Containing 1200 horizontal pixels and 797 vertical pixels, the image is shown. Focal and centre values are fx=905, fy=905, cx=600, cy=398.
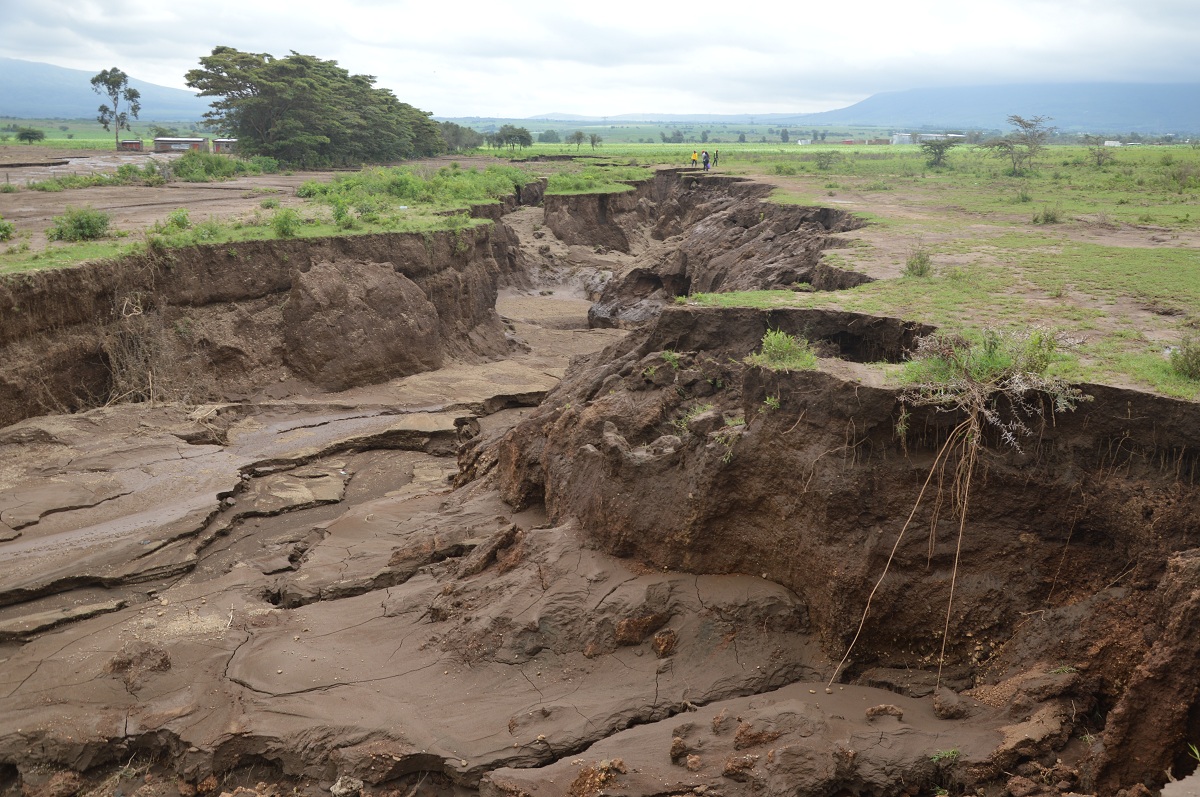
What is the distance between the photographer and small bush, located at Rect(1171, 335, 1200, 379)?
6.54 m

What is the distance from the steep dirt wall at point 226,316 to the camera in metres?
14.3

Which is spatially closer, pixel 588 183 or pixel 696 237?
pixel 696 237

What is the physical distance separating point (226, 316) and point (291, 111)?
30022mm

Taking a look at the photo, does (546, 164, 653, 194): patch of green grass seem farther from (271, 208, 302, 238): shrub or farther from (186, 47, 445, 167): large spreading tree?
(271, 208, 302, 238): shrub

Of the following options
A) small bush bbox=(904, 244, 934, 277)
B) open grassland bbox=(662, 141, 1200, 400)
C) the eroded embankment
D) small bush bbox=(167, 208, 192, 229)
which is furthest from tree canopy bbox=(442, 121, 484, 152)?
the eroded embankment

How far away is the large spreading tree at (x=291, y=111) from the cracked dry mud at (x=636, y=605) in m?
33.0

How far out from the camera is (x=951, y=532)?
677 cm

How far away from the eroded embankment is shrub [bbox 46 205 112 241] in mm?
12944

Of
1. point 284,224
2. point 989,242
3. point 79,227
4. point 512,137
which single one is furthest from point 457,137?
point 989,242

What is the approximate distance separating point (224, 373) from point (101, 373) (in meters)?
2.04

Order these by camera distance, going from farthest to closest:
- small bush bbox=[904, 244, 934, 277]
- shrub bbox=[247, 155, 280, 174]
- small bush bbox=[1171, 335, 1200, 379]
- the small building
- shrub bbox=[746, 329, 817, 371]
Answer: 1. the small building
2. shrub bbox=[247, 155, 280, 174]
3. small bush bbox=[904, 244, 934, 277]
4. shrub bbox=[746, 329, 817, 371]
5. small bush bbox=[1171, 335, 1200, 379]

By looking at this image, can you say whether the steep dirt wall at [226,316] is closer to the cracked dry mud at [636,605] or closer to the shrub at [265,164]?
the cracked dry mud at [636,605]

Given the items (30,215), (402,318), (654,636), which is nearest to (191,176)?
(30,215)

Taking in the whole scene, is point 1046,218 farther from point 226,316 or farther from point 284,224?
point 226,316
